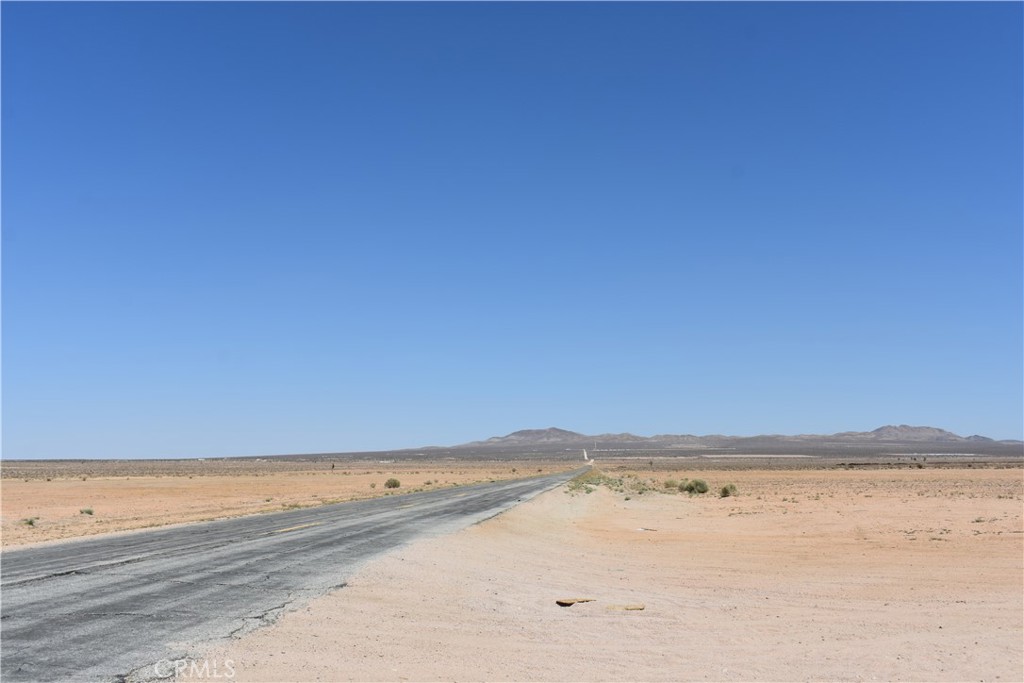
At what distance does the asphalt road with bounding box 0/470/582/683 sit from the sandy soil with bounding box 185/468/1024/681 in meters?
0.84

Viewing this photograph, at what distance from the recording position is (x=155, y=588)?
13461 mm

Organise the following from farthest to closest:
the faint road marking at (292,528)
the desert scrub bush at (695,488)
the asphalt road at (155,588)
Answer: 1. the desert scrub bush at (695,488)
2. the faint road marking at (292,528)
3. the asphalt road at (155,588)

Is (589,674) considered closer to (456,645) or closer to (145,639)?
(456,645)

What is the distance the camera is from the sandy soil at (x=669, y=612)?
32.3ft

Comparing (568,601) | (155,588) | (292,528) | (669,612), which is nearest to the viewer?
(155,588)

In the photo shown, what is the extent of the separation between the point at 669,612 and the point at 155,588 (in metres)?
9.53

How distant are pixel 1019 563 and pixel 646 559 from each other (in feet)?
31.5

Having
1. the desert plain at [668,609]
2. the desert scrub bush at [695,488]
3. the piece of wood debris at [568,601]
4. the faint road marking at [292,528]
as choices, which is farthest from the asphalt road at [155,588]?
the desert scrub bush at [695,488]

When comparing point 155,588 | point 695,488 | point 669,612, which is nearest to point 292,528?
point 155,588

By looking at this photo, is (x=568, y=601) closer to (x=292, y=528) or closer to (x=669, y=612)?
(x=669, y=612)

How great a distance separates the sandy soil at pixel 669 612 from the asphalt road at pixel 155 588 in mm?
837

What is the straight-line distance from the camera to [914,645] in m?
11.6

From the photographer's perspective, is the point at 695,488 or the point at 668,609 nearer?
the point at 668,609

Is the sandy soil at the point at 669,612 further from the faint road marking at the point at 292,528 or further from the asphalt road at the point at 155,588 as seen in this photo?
the faint road marking at the point at 292,528
